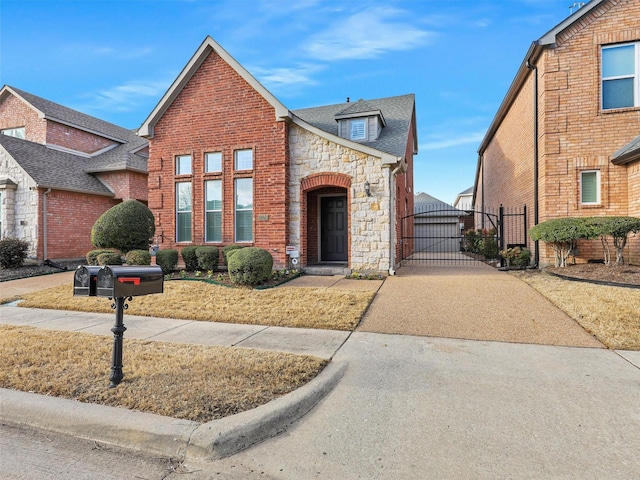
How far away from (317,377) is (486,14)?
386 inches

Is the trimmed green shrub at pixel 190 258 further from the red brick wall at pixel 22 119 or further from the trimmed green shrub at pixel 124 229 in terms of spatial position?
the red brick wall at pixel 22 119

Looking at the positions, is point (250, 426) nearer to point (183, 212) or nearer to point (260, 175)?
point (260, 175)

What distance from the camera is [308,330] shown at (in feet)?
17.3

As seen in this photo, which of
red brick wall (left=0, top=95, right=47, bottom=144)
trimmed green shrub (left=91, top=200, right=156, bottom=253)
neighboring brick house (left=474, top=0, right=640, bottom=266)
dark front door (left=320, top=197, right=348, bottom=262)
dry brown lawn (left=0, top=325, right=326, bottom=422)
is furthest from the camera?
red brick wall (left=0, top=95, right=47, bottom=144)

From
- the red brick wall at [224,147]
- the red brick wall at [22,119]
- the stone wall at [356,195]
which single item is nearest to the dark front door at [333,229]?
the stone wall at [356,195]

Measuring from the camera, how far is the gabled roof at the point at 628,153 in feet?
27.3

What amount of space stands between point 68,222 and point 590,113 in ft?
66.4

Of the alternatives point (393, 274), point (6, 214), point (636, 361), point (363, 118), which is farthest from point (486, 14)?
point (6, 214)

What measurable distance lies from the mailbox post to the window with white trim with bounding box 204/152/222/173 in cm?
867

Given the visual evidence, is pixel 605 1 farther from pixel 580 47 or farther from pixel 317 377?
pixel 317 377

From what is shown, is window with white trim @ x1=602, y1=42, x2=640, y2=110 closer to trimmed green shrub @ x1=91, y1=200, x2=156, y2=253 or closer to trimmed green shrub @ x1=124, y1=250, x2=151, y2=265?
trimmed green shrub @ x1=124, y1=250, x2=151, y2=265

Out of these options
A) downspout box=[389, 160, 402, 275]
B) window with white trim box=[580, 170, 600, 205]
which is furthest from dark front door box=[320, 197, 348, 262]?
window with white trim box=[580, 170, 600, 205]

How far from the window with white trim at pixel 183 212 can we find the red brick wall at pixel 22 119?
1258 centimetres

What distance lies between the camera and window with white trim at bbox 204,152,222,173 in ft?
37.4
